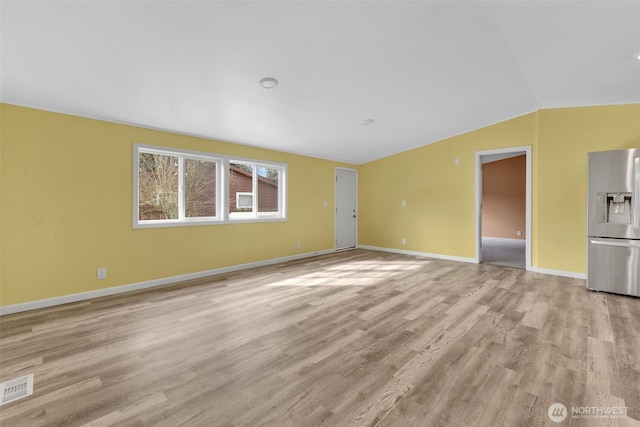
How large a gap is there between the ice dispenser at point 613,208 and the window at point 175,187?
5.54 m

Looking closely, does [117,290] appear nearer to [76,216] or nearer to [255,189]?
[76,216]

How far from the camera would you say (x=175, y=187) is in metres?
4.34

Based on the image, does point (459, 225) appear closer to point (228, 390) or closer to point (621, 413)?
point (621, 413)

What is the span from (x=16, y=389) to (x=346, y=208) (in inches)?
244

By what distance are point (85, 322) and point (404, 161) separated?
6159 mm

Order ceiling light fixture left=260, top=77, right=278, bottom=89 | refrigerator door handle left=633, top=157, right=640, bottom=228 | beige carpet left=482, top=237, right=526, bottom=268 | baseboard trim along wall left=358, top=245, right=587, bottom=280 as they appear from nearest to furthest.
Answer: ceiling light fixture left=260, top=77, right=278, bottom=89, refrigerator door handle left=633, top=157, right=640, bottom=228, baseboard trim along wall left=358, top=245, right=587, bottom=280, beige carpet left=482, top=237, right=526, bottom=268

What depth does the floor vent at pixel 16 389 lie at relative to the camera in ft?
5.64

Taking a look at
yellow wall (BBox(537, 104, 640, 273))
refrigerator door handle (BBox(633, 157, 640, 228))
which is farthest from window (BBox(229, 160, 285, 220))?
refrigerator door handle (BBox(633, 157, 640, 228))

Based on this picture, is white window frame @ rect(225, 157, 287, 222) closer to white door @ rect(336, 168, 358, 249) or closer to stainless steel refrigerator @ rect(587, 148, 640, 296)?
white door @ rect(336, 168, 358, 249)

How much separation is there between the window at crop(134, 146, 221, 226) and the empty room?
0.03 meters

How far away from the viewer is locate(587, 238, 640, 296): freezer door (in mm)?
3449

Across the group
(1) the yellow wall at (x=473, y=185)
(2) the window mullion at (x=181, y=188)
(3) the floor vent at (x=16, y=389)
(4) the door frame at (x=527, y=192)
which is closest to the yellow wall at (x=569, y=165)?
(1) the yellow wall at (x=473, y=185)

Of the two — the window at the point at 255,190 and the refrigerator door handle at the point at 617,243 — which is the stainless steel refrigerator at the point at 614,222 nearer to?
the refrigerator door handle at the point at 617,243

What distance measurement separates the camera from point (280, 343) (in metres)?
2.39
